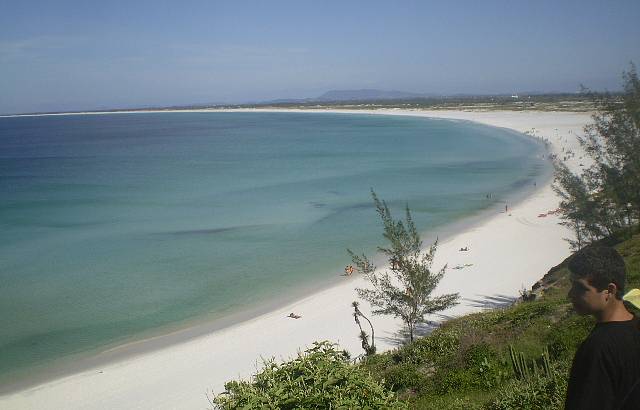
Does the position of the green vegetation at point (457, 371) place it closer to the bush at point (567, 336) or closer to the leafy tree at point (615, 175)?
the bush at point (567, 336)

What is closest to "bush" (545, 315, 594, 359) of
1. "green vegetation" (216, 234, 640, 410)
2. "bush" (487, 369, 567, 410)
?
"green vegetation" (216, 234, 640, 410)

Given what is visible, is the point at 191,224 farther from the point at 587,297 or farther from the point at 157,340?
the point at 587,297

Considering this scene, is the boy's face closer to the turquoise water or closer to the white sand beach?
the white sand beach

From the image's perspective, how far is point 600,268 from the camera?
9.64 ft

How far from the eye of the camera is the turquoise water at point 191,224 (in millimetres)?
22906

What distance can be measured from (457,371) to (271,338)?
1073cm

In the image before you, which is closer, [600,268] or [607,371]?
[607,371]

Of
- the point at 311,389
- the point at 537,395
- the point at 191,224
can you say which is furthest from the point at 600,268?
the point at 191,224

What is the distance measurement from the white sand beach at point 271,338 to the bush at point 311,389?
8.93 m

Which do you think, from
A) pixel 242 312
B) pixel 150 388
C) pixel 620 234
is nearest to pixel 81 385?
pixel 150 388

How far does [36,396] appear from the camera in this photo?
51.6ft

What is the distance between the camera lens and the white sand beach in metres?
15.1

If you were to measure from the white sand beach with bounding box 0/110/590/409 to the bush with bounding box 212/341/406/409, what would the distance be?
8932 mm

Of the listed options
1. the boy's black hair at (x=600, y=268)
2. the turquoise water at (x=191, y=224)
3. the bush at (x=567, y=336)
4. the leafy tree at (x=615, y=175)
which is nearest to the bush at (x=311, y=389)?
the boy's black hair at (x=600, y=268)
